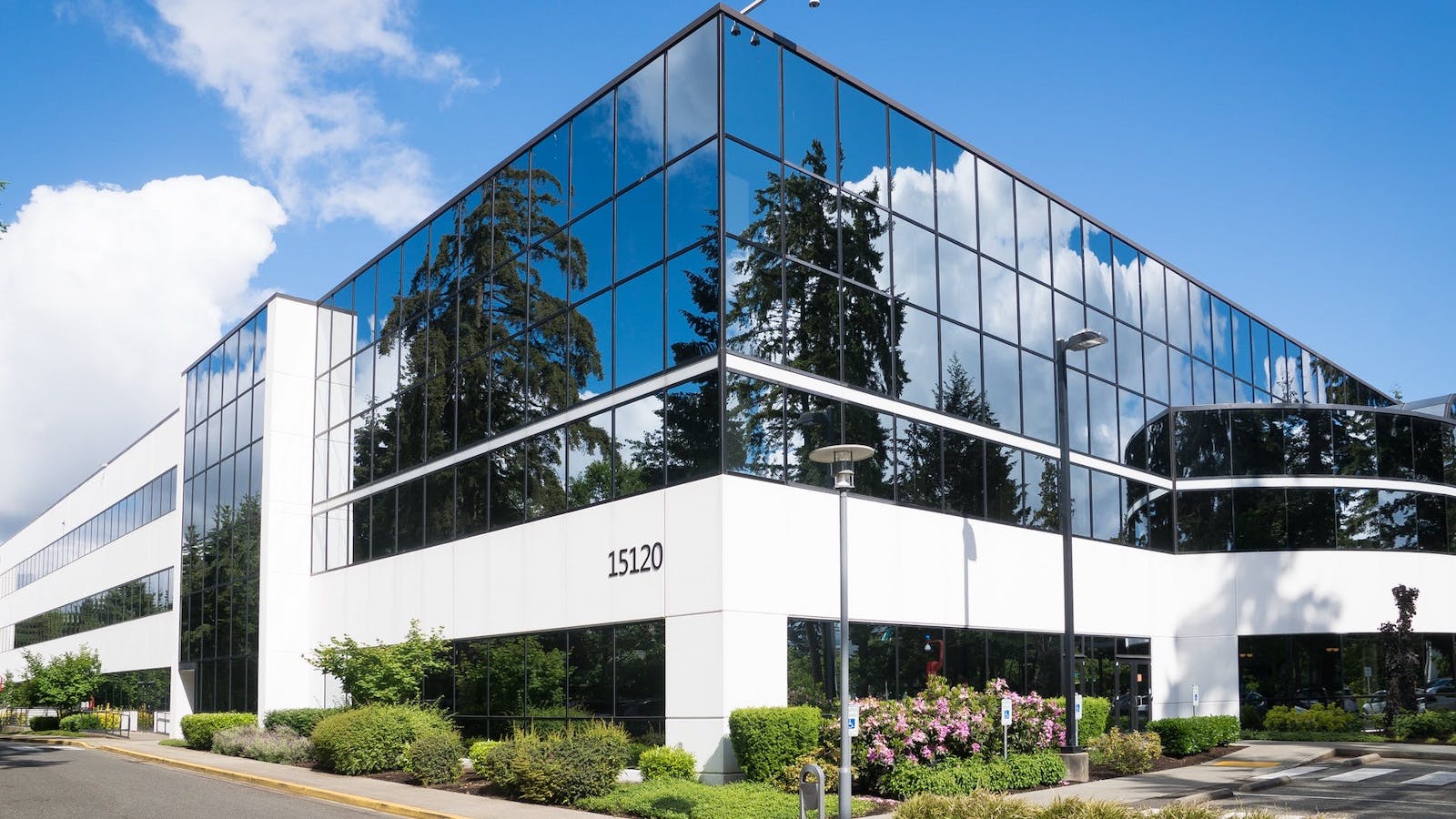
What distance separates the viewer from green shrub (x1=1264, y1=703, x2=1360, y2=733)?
31.6 metres

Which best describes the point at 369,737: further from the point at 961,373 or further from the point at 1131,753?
the point at 1131,753

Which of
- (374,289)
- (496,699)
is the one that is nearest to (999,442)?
(496,699)

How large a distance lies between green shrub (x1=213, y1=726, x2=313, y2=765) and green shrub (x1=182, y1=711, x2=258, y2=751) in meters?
1.20

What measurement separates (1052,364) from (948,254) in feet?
15.3

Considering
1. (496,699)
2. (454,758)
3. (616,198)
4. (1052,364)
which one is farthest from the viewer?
(1052,364)

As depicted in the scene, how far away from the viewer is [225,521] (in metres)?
40.2

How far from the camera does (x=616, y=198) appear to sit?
25.0 metres

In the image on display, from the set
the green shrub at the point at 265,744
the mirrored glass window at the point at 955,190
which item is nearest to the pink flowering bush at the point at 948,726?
the mirrored glass window at the point at 955,190

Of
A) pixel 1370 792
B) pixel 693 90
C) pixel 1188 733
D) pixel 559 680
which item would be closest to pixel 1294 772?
pixel 1188 733

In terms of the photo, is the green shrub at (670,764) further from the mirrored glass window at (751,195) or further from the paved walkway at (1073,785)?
the mirrored glass window at (751,195)

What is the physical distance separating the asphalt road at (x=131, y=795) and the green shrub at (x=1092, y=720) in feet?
50.3

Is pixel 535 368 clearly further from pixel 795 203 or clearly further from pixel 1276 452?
pixel 1276 452

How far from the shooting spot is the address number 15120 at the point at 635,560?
22.6 m

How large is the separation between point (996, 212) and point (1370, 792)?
14.9m
